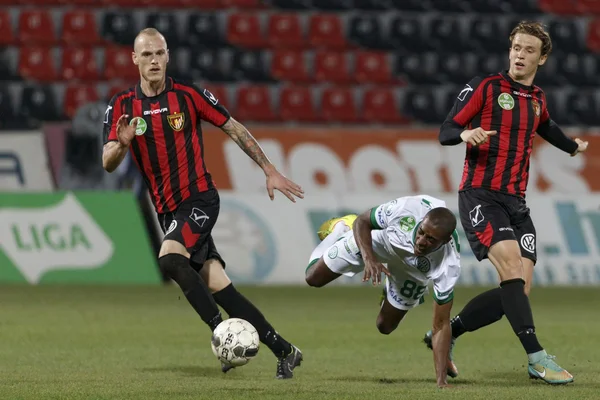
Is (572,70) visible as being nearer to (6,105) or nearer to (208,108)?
(6,105)

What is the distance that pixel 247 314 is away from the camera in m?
6.90

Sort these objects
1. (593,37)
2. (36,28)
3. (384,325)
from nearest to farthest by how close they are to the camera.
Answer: (384,325) < (36,28) < (593,37)

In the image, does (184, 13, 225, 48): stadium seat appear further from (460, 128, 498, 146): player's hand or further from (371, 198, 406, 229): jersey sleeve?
(460, 128, 498, 146): player's hand

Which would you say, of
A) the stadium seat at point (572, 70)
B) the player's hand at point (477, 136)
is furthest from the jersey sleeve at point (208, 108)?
the stadium seat at point (572, 70)

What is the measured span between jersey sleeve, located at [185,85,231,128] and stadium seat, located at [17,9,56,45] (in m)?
10.9

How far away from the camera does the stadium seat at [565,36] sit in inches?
725

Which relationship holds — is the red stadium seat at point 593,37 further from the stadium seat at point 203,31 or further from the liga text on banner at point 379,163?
the stadium seat at point 203,31

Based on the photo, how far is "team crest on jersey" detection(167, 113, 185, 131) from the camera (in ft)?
22.7

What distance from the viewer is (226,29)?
17828 millimetres

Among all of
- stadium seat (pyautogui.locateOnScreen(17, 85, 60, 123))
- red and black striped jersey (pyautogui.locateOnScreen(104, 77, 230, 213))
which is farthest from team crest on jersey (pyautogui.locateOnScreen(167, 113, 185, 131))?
stadium seat (pyautogui.locateOnScreen(17, 85, 60, 123))

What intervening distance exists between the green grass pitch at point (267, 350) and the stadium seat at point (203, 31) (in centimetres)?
536

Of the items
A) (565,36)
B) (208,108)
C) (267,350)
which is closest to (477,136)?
(208,108)

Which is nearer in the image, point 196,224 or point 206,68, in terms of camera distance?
point 196,224

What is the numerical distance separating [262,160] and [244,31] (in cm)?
1122
